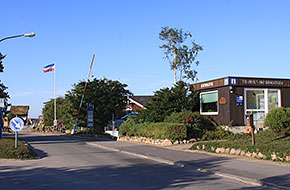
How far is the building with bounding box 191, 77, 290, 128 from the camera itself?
21.2 m

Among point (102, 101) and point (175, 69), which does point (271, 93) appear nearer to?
point (175, 69)

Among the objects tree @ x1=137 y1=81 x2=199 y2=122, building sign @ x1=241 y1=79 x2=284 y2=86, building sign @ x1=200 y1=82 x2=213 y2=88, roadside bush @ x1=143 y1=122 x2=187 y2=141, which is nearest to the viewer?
roadside bush @ x1=143 y1=122 x2=187 y2=141

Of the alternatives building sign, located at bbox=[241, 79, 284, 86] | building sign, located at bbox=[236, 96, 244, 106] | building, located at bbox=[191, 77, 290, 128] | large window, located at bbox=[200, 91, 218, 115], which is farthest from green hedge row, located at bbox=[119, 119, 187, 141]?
building sign, located at bbox=[241, 79, 284, 86]

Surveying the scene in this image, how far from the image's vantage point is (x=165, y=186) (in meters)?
8.88

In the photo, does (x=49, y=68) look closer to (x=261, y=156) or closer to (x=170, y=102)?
(x=170, y=102)

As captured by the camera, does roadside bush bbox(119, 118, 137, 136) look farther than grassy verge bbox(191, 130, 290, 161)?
Yes

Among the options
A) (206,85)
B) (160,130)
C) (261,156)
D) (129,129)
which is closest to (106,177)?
(261,156)

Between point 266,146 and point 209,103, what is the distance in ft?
32.0

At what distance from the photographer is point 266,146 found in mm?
13625

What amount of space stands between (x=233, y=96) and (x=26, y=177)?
14.3m

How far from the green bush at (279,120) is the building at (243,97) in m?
5.40

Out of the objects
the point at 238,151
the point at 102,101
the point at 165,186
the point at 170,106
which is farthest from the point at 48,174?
the point at 102,101

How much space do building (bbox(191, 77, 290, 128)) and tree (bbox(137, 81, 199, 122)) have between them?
4.11ft

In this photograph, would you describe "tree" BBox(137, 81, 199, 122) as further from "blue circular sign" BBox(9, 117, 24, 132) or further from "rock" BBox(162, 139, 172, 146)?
"blue circular sign" BBox(9, 117, 24, 132)
